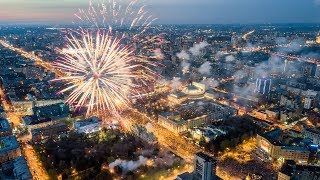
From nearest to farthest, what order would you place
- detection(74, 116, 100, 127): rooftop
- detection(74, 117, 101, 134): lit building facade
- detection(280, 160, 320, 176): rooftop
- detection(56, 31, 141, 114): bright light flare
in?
detection(280, 160, 320, 176): rooftop < detection(74, 117, 101, 134): lit building facade < detection(74, 116, 100, 127): rooftop < detection(56, 31, 141, 114): bright light flare

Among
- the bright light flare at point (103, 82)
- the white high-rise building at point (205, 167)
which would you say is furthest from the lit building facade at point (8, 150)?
the white high-rise building at point (205, 167)

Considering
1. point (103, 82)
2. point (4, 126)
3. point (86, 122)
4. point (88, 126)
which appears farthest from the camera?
point (103, 82)

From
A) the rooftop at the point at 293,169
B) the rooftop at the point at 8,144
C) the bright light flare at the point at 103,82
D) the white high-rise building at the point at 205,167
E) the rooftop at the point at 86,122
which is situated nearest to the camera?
the white high-rise building at the point at 205,167

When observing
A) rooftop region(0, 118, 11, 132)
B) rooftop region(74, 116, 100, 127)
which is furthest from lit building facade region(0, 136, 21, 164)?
rooftop region(74, 116, 100, 127)

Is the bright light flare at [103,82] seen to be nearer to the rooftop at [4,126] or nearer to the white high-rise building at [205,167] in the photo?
the rooftop at [4,126]

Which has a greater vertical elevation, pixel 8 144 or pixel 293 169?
pixel 8 144

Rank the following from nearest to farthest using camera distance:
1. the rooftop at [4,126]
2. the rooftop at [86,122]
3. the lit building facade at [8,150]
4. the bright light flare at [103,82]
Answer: the lit building facade at [8,150] < the rooftop at [4,126] < the rooftop at [86,122] < the bright light flare at [103,82]

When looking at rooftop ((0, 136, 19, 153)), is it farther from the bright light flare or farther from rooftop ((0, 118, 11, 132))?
the bright light flare

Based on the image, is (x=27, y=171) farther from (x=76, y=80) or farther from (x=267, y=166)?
(x=76, y=80)

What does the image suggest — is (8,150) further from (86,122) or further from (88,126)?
(86,122)

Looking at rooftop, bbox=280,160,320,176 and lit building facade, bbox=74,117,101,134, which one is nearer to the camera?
rooftop, bbox=280,160,320,176

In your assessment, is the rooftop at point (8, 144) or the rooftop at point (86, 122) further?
the rooftop at point (86, 122)

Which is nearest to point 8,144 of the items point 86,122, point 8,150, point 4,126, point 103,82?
point 8,150
